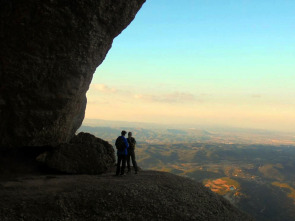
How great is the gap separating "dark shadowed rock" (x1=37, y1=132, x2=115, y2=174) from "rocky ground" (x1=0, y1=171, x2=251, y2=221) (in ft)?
8.61

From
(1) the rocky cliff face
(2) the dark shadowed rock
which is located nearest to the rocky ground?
(2) the dark shadowed rock

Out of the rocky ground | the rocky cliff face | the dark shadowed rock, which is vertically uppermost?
the rocky cliff face

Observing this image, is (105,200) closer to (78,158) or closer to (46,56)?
(78,158)

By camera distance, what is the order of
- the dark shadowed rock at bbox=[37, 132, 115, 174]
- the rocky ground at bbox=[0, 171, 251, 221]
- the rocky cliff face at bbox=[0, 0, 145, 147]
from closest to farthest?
the rocky ground at bbox=[0, 171, 251, 221], the rocky cliff face at bbox=[0, 0, 145, 147], the dark shadowed rock at bbox=[37, 132, 115, 174]

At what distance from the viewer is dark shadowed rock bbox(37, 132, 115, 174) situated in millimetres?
22500

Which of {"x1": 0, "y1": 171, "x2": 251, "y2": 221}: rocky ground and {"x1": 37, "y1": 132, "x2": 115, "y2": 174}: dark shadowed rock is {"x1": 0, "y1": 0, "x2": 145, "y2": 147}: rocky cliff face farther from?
{"x1": 0, "y1": 171, "x2": 251, "y2": 221}: rocky ground

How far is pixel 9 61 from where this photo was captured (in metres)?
17.1

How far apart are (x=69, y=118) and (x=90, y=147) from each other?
397cm

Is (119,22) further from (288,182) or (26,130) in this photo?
(288,182)

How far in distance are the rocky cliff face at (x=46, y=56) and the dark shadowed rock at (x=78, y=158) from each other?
A: 1.60 meters

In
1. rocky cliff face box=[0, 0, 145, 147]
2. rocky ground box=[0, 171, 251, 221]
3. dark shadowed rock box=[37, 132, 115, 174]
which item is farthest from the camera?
dark shadowed rock box=[37, 132, 115, 174]

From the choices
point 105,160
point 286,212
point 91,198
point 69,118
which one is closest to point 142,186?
point 91,198

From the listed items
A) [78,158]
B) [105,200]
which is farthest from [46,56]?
[105,200]

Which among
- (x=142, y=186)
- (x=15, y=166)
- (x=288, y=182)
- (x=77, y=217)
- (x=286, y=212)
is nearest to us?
(x=77, y=217)
